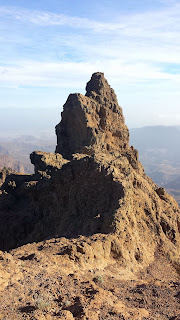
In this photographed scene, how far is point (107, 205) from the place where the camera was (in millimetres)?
17562

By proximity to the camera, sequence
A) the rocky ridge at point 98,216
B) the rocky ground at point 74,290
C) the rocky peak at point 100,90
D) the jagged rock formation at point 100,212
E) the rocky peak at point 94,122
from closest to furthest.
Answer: the rocky ground at point 74,290, the rocky ridge at point 98,216, the jagged rock formation at point 100,212, the rocky peak at point 94,122, the rocky peak at point 100,90

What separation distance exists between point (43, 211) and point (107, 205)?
7.46m

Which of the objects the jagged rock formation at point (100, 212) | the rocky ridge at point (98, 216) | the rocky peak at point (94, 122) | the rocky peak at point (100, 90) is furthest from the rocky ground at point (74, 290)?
the rocky peak at point (100, 90)

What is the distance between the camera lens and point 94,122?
3728 cm

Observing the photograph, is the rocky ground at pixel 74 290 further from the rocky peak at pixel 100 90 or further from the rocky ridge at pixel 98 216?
the rocky peak at pixel 100 90

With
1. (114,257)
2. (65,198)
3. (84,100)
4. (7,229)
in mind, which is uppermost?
(84,100)

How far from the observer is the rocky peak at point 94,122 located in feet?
118

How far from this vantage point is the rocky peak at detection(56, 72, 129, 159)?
35.9 m

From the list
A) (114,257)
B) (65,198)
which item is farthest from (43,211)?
(114,257)

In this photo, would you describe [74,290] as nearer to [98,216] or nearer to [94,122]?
[98,216]

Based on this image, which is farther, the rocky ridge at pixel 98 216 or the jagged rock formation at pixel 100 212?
the jagged rock formation at pixel 100 212

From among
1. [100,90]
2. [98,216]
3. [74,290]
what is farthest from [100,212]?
[100,90]

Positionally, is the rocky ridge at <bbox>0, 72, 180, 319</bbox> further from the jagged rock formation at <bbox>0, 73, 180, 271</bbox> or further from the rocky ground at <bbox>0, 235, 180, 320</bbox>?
the rocky ground at <bbox>0, 235, 180, 320</bbox>

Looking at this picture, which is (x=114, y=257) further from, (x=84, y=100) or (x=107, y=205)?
(x=84, y=100)
